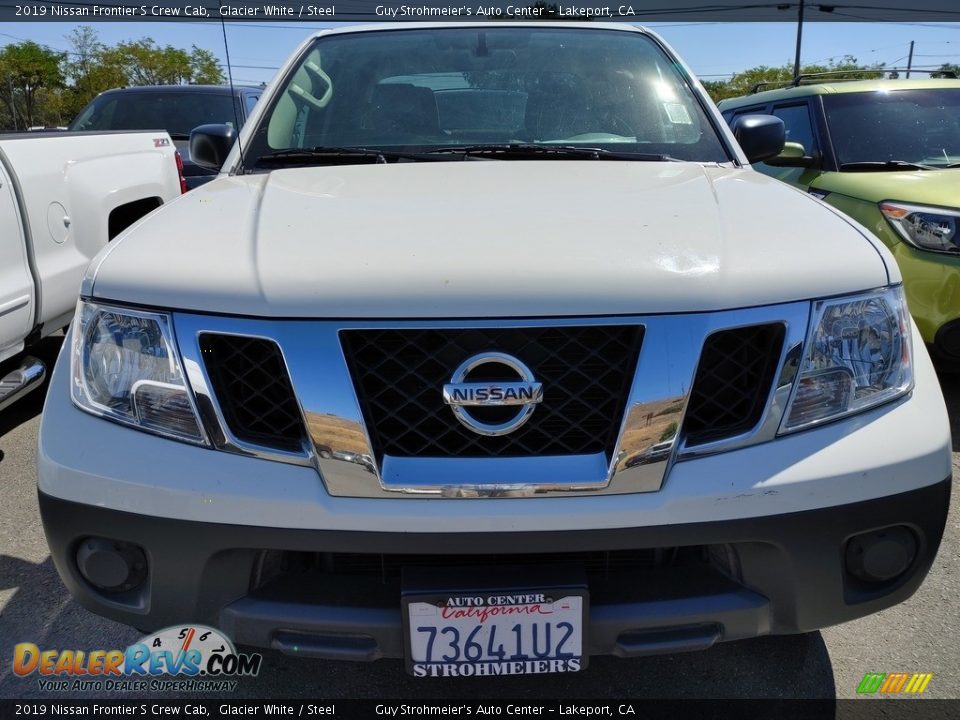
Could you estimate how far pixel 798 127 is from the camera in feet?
19.0

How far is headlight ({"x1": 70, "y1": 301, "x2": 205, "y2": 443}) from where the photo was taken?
1.67m

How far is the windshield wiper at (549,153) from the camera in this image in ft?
8.55

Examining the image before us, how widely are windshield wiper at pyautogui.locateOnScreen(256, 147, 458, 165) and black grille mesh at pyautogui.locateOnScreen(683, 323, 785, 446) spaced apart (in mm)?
1291

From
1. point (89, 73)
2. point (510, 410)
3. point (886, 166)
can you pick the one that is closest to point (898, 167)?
point (886, 166)

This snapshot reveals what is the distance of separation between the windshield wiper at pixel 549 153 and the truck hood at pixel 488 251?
380 mm

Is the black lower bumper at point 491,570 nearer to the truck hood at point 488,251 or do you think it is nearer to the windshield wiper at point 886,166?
the truck hood at point 488,251

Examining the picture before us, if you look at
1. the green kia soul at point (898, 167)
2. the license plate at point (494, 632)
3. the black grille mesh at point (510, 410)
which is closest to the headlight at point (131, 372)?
the black grille mesh at point (510, 410)

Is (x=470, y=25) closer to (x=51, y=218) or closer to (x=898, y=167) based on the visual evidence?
(x=51, y=218)

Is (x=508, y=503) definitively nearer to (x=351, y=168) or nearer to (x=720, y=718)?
(x=720, y=718)

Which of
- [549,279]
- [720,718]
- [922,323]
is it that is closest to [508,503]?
[549,279]

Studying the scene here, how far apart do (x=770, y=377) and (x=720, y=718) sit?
3.03ft

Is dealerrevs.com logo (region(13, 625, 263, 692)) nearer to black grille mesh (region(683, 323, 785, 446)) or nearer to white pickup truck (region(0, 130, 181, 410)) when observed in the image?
black grille mesh (region(683, 323, 785, 446))

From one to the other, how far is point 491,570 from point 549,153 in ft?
4.74

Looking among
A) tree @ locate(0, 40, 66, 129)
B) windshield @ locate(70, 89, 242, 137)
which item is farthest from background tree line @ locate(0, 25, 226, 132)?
windshield @ locate(70, 89, 242, 137)
